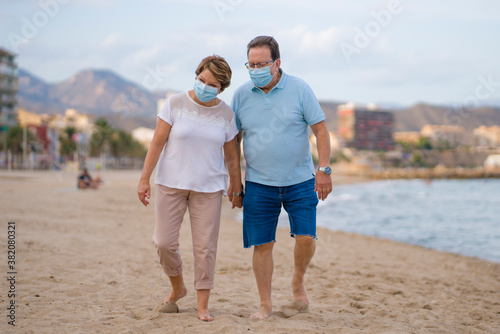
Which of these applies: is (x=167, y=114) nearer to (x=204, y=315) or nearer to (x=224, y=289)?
(x=204, y=315)

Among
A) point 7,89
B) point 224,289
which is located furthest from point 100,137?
point 224,289

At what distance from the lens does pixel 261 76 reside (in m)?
3.45

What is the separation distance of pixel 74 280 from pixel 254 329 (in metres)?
2.05

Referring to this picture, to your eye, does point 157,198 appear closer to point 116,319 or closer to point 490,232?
point 116,319

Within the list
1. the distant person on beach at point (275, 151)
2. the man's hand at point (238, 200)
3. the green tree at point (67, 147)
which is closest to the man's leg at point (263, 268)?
the distant person on beach at point (275, 151)

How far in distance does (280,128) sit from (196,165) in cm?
68

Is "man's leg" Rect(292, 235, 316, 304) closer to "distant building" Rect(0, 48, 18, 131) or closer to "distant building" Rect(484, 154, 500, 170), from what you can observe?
"distant building" Rect(0, 48, 18, 131)

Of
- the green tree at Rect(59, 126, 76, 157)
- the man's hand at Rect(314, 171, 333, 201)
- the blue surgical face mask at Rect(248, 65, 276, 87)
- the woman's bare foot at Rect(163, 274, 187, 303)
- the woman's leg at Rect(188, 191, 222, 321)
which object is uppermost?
the green tree at Rect(59, 126, 76, 157)

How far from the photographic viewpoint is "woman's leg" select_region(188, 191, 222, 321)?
134 inches

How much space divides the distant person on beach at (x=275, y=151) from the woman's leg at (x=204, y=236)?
298mm

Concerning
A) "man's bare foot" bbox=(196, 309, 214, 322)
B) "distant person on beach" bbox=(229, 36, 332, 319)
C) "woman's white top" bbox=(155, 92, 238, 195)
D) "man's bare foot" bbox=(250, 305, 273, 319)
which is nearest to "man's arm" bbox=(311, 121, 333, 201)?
"distant person on beach" bbox=(229, 36, 332, 319)

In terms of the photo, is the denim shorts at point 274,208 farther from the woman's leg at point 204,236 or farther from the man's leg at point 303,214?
the woman's leg at point 204,236

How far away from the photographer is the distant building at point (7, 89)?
68.6 metres

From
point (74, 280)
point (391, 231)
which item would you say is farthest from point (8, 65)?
point (74, 280)
